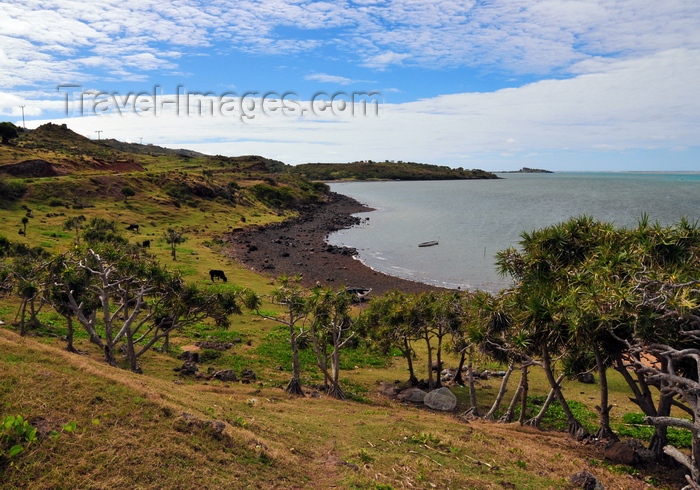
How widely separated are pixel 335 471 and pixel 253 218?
10223 centimetres

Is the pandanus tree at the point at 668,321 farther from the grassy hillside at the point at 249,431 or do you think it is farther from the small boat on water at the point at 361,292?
the small boat on water at the point at 361,292

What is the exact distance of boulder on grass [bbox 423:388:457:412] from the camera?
25.1 meters

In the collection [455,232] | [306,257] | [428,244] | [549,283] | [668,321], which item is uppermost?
[549,283]

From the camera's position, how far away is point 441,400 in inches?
997

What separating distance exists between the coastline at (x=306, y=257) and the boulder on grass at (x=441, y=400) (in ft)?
92.0

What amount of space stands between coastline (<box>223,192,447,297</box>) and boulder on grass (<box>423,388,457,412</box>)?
28054 mm

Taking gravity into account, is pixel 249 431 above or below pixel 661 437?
above

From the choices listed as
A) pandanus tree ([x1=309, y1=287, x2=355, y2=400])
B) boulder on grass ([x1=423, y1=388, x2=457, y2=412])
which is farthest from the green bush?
boulder on grass ([x1=423, y1=388, x2=457, y2=412])

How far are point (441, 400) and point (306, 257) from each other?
50.4m

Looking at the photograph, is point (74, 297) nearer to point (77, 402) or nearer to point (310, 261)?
point (77, 402)

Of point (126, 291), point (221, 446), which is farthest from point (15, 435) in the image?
point (126, 291)

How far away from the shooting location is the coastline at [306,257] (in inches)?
2362

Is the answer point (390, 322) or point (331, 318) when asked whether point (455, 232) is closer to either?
point (390, 322)

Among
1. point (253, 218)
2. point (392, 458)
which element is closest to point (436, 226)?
point (253, 218)
